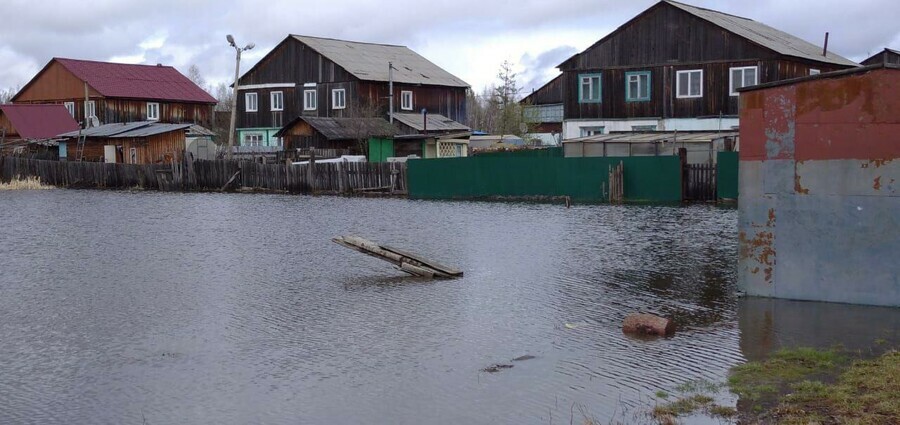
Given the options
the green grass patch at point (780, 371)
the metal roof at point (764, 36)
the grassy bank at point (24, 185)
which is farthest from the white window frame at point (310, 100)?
the green grass patch at point (780, 371)

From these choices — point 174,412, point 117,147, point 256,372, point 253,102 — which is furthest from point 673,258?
point 253,102

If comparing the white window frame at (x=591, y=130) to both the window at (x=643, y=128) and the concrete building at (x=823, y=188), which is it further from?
the concrete building at (x=823, y=188)

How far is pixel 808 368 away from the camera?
9.55 metres

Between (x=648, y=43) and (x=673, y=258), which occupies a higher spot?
(x=648, y=43)

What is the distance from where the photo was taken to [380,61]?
64188mm

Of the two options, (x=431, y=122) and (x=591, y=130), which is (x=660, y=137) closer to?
(x=591, y=130)

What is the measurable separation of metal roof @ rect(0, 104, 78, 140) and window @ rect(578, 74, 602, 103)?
3478 centimetres

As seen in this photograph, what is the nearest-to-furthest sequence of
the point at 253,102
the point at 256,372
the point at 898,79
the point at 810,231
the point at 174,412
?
the point at 174,412 < the point at 256,372 < the point at 898,79 < the point at 810,231 < the point at 253,102

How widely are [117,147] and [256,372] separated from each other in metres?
48.1

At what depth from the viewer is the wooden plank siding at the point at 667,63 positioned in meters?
41.7

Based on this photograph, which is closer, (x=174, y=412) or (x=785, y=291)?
(x=174, y=412)

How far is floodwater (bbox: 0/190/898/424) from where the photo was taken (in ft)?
29.8

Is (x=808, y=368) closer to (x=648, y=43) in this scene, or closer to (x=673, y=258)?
(x=673, y=258)

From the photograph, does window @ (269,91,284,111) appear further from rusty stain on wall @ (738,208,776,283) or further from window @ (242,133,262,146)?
rusty stain on wall @ (738,208,776,283)
